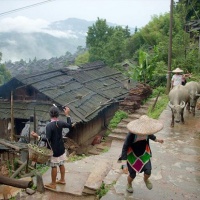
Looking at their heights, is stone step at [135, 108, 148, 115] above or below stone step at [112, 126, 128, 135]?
above

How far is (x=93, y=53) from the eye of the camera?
125ft

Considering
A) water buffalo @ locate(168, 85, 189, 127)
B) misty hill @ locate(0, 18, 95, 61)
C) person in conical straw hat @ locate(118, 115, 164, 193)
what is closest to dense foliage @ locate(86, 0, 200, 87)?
water buffalo @ locate(168, 85, 189, 127)

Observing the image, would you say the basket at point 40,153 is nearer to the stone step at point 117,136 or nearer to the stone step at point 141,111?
the stone step at point 117,136

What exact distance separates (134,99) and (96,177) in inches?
324

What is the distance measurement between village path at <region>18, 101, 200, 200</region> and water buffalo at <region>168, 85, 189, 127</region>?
1.02m

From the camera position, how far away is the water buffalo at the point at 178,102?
988 centimetres

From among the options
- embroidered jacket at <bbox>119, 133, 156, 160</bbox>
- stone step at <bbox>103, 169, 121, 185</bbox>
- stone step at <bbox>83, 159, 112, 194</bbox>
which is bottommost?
stone step at <bbox>103, 169, 121, 185</bbox>

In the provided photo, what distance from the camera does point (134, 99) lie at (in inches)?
550

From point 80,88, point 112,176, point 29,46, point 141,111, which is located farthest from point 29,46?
point 112,176

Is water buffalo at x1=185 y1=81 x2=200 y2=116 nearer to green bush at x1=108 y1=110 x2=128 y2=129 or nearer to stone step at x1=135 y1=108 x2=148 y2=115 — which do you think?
stone step at x1=135 y1=108 x2=148 y2=115

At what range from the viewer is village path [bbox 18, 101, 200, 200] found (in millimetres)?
5742

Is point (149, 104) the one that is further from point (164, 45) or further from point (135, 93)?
point (164, 45)

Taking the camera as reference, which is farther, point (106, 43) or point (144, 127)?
point (106, 43)

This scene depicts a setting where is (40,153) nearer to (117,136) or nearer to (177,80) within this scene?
(117,136)
